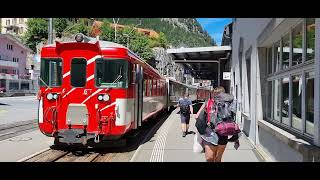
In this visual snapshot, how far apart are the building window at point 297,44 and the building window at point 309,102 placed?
78 centimetres

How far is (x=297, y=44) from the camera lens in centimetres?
833

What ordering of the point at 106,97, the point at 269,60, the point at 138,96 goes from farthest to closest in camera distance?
the point at 138,96 < the point at 269,60 < the point at 106,97

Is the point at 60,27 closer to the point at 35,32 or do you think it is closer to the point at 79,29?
the point at 35,32

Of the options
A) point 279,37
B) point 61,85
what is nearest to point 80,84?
point 61,85

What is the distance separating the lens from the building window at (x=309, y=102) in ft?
23.0

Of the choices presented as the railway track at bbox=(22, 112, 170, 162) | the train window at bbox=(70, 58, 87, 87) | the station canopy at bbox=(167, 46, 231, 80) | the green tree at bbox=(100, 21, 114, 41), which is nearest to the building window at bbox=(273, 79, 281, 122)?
the railway track at bbox=(22, 112, 170, 162)

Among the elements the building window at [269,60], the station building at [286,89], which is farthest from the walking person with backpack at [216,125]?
the building window at [269,60]

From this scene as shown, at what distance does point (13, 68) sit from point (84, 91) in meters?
73.5

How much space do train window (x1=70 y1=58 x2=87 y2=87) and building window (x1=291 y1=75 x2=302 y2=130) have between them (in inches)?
209

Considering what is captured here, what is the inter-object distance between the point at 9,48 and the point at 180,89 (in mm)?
50019

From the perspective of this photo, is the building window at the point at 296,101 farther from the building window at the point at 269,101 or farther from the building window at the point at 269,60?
the building window at the point at 269,60

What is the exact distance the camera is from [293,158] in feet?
24.0

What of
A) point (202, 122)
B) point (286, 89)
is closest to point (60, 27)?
point (286, 89)
